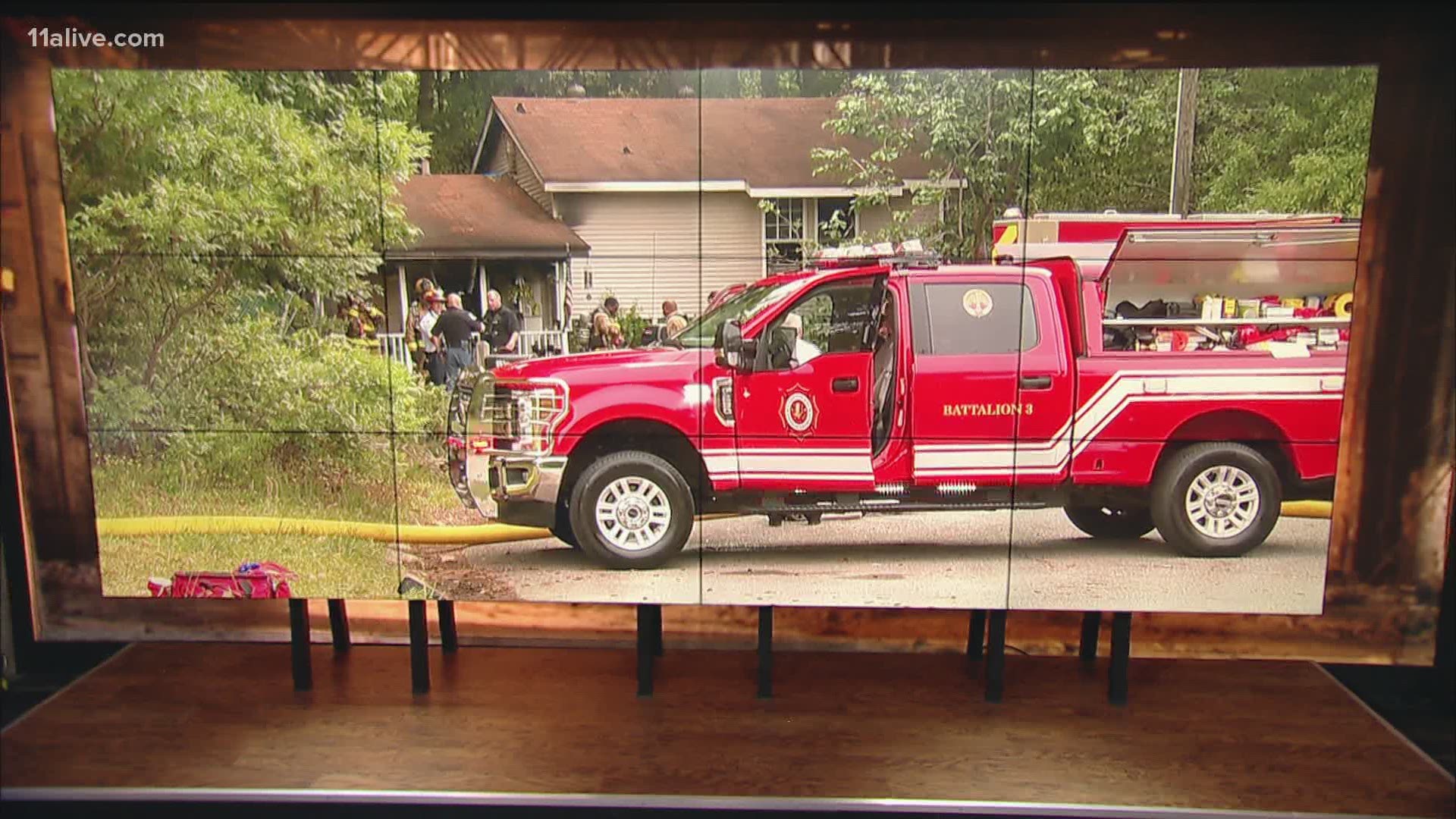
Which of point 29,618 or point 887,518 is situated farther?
point 29,618

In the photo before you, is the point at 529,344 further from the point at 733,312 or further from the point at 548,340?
the point at 733,312

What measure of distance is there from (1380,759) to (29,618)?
17.7ft

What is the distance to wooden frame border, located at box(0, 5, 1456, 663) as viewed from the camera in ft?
9.71

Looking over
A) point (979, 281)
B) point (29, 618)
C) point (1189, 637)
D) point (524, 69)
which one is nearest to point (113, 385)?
point (29, 618)

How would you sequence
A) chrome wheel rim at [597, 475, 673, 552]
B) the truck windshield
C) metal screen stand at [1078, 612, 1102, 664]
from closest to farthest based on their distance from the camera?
the truck windshield, chrome wheel rim at [597, 475, 673, 552], metal screen stand at [1078, 612, 1102, 664]

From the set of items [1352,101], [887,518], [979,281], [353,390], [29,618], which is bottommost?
[29,618]

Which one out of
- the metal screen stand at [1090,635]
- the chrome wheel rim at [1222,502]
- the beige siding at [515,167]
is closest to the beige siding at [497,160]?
the beige siding at [515,167]

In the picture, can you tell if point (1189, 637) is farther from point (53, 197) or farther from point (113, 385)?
point (53, 197)

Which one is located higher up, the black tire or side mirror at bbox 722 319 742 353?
side mirror at bbox 722 319 742 353

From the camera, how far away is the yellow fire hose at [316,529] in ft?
10.7

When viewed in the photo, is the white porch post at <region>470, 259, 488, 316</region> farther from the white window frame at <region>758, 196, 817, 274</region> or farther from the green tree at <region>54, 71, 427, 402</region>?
the white window frame at <region>758, 196, 817, 274</region>

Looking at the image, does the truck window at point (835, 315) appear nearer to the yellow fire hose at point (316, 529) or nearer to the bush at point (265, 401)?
the yellow fire hose at point (316, 529)

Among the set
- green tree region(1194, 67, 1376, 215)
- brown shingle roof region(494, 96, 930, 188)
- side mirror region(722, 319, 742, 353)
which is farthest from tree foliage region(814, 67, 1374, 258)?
side mirror region(722, 319, 742, 353)

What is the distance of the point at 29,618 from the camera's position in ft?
12.3
